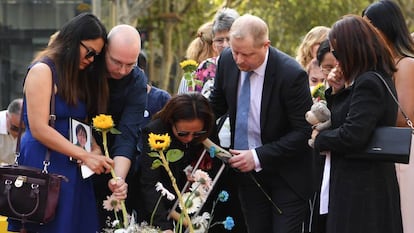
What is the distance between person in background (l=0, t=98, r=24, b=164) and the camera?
9.28 metres

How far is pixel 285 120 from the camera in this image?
20.1 feet

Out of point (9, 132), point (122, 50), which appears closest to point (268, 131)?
point (122, 50)

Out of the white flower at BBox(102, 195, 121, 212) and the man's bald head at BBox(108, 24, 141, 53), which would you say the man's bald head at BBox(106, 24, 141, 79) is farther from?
the white flower at BBox(102, 195, 121, 212)

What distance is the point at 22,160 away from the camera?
5.68 m

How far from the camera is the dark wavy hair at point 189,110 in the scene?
19.2 feet

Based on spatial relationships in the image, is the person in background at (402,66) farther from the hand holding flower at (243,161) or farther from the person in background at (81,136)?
the person in background at (81,136)

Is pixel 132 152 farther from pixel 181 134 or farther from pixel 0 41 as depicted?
pixel 0 41

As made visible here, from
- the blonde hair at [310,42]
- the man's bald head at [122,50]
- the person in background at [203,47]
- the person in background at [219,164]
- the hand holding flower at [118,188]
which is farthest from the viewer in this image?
the person in background at [203,47]

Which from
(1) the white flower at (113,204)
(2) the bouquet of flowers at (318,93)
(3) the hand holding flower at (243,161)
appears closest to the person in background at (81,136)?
(1) the white flower at (113,204)

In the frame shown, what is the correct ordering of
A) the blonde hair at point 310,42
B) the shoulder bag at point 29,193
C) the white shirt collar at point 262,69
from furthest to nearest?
the blonde hair at point 310,42 → the white shirt collar at point 262,69 → the shoulder bag at point 29,193

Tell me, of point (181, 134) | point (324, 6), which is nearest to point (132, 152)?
point (181, 134)

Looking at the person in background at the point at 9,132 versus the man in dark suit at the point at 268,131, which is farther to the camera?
the person in background at the point at 9,132

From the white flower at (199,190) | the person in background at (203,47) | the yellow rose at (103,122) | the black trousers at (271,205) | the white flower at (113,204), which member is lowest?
the black trousers at (271,205)

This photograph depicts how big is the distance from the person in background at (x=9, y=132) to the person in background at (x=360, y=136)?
4638 millimetres
